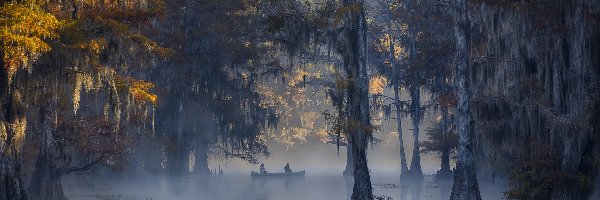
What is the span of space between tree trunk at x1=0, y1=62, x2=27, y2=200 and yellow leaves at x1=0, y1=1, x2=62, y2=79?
0.98m

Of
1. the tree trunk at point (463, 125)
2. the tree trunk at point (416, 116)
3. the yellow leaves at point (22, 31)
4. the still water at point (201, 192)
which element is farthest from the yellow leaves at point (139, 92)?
the tree trunk at point (416, 116)

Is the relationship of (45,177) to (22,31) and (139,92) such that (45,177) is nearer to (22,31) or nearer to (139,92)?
(139,92)

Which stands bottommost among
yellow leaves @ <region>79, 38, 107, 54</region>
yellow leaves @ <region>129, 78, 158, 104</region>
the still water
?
the still water

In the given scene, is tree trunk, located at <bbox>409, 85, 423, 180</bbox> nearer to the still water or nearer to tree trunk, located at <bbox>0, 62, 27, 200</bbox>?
the still water

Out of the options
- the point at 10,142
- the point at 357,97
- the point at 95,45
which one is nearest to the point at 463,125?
the point at 357,97

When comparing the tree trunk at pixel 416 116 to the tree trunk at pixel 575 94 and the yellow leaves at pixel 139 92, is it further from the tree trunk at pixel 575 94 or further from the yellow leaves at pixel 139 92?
the tree trunk at pixel 575 94

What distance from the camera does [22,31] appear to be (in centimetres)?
1880

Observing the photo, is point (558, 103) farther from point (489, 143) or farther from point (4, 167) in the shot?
point (4, 167)

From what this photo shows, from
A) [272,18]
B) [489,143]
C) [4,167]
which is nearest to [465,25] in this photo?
[489,143]

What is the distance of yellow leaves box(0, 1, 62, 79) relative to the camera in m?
18.4

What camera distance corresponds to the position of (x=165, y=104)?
143 feet

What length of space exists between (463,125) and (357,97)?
379 centimetres

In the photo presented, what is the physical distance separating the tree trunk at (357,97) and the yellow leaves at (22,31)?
9298mm

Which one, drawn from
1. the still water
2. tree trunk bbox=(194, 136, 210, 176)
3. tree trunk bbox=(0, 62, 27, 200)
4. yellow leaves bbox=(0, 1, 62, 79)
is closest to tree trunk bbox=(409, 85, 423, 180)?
the still water
